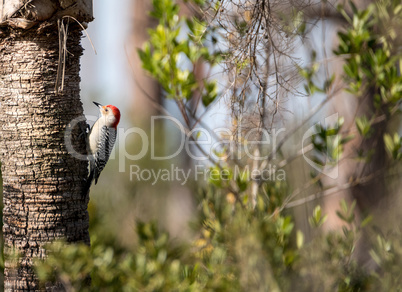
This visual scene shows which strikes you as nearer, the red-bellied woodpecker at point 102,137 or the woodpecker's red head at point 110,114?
the red-bellied woodpecker at point 102,137

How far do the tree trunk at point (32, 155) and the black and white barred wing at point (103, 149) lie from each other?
145cm

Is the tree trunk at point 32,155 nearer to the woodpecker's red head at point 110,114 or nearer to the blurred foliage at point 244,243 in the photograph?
the blurred foliage at point 244,243

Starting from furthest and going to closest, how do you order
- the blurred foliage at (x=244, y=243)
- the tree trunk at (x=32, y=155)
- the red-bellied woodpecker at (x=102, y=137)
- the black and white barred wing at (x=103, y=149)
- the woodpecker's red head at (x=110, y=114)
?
the woodpecker's red head at (x=110, y=114) < the black and white barred wing at (x=103, y=149) < the red-bellied woodpecker at (x=102, y=137) < the tree trunk at (x=32, y=155) < the blurred foliage at (x=244, y=243)

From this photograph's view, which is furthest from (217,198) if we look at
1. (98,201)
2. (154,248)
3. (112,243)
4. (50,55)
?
(98,201)

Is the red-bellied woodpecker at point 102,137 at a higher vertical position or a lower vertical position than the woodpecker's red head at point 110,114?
lower

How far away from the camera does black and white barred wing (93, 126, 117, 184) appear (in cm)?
526

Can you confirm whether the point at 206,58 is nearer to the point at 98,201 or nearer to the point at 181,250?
the point at 181,250

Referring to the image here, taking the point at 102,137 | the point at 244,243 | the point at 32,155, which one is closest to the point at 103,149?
the point at 102,137

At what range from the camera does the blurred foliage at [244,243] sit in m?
2.72

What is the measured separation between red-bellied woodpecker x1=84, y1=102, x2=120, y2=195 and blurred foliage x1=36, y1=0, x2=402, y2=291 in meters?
0.73

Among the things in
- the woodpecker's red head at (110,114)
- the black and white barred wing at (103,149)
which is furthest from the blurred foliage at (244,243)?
the woodpecker's red head at (110,114)

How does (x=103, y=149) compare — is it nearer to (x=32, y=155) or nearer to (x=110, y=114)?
(x=110, y=114)

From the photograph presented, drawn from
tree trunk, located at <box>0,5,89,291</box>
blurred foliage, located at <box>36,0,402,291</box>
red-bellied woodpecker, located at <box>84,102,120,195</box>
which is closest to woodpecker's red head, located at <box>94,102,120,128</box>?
red-bellied woodpecker, located at <box>84,102,120,195</box>

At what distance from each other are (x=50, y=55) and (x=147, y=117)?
4918 millimetres
